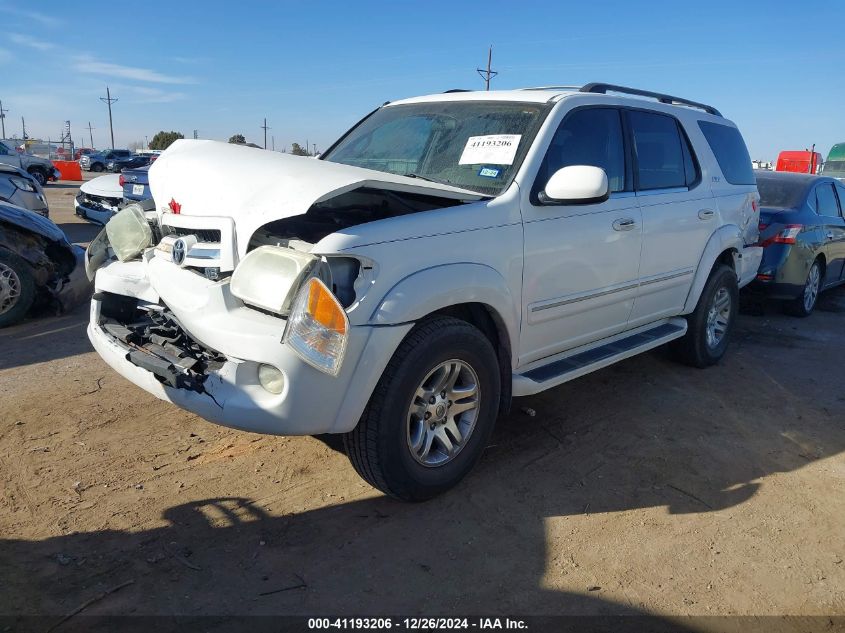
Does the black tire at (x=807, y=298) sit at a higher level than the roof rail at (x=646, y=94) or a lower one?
lower

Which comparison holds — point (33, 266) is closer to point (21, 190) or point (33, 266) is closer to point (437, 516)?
point (21, 190)

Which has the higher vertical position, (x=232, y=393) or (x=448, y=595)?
(x=232, y=393)

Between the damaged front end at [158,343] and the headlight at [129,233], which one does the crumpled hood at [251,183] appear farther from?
the damaged front end at [158,343]

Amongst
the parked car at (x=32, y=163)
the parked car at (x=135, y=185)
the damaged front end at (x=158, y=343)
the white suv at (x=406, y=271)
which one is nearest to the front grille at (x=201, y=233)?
the white suv at (x=406, y=271)

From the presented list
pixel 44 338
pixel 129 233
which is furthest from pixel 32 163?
pixel 129 233

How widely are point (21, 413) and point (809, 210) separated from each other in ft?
25.6

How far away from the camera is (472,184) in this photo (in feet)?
12.0

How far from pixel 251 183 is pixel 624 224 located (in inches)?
90.7

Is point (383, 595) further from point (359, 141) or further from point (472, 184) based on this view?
point (359, 141)

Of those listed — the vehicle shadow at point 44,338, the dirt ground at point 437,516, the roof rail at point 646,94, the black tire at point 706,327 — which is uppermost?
the roof rail at point 646,94

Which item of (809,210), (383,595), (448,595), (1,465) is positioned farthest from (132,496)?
A: (809,210)

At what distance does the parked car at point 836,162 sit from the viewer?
26016 millimetres

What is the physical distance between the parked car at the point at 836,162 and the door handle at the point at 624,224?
2680 centimetres

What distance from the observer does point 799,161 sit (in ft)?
84.2
